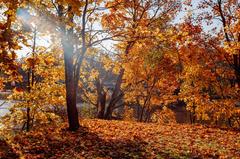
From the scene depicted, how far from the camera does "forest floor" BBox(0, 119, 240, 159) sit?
9.34m

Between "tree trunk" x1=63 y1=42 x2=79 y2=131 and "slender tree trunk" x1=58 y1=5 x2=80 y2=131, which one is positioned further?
"tree trunk" x1=63 y1=42 x2=79 y2=131

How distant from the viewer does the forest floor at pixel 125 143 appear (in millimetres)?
9336

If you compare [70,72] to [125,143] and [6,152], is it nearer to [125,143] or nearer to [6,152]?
[125,143]

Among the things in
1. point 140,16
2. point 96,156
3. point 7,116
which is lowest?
point 96,156

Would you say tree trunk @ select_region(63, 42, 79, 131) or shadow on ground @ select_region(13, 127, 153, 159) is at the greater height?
tree trunk @ select_region(63, 42, 79, 131)

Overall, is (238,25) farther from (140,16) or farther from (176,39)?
(140,16)

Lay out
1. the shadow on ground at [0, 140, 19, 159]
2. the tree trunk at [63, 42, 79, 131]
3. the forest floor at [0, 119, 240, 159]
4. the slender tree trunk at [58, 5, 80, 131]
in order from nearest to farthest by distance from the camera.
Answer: the shadow on ground at [0, 140, 19, 159], the forest floor at [0, 119, 240, 159], the slender tree trunk at [58, 5, 80, 131], the tree trunk at [63, 42, 79, 131]

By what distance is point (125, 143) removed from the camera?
10.8 metres

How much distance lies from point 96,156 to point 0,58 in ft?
15.6

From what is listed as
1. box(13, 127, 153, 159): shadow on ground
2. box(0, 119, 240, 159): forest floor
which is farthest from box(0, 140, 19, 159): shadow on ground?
box(13, 127, 153, 159): shadow on ground

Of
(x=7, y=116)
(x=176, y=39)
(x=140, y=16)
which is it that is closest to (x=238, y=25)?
(x=176, y=39)

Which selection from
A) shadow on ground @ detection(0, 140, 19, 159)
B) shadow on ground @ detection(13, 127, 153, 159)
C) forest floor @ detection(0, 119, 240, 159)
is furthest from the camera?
forest floor @ detection(0, 119, 240, 159)

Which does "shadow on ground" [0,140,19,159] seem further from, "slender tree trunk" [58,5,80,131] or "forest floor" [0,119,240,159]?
"slender tree trunk" [58,5,80,131]

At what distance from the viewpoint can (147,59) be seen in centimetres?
2342
